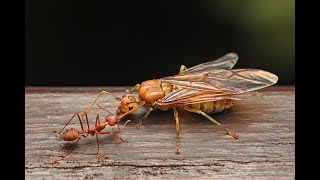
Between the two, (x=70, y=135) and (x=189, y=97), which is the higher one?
(x=189, y=97)

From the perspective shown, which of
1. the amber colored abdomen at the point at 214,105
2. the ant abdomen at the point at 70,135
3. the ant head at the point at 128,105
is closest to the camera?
the ant abdomen at the point at 70,135

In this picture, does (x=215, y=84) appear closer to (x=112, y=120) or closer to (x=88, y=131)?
(x=112, y=120)

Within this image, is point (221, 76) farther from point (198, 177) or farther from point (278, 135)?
point (198, 177)

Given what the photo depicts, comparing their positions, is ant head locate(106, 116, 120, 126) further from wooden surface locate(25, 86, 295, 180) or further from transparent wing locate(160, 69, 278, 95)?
transparent wing locate(160, 69, 278, 95)

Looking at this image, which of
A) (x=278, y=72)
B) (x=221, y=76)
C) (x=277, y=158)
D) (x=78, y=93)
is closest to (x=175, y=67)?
(x=278, y=72)

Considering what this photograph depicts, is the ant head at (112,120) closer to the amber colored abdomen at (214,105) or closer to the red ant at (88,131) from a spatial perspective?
the red ant at (88,131)

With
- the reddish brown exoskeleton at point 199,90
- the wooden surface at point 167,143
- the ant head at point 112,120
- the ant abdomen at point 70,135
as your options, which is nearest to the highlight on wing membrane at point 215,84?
the reddish brown exoskeleton at point 199,90

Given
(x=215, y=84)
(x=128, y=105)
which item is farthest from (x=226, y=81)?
(x=128, y=105)
